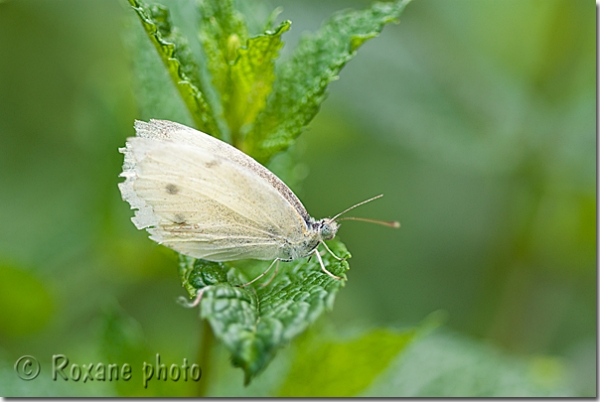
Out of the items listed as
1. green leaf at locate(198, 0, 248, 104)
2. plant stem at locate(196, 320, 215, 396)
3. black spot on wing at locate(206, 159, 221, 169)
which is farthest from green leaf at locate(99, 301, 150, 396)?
green leaf at locate(198, 0, 248, 104)

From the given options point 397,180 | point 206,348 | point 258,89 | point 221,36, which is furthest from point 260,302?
point 397,180

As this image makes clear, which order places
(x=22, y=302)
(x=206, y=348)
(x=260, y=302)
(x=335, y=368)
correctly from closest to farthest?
1. (x=260, y=302)
2. (x=206, y=348)
3. (x=335, y=368)
4. (x=22, y=302)

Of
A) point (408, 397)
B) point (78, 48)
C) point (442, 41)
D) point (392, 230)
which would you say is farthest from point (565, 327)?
point (78, 48)

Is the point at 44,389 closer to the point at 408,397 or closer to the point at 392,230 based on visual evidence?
the point at 408,397

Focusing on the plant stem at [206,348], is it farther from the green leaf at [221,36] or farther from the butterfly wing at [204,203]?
the green leaf at [221,36]

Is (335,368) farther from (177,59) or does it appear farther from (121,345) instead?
(177,59)

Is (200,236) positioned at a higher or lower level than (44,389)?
higher
